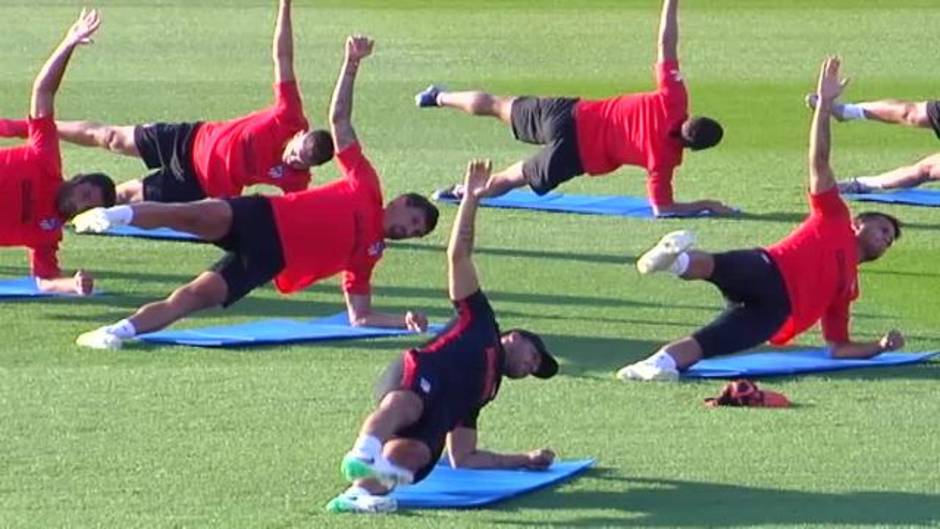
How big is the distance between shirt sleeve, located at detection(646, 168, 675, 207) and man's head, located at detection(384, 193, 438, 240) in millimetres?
4357

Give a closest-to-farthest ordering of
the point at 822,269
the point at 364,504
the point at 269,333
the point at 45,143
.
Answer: the point at 364,504, the point at 822,269, the point at 269,333, the point at 45,143

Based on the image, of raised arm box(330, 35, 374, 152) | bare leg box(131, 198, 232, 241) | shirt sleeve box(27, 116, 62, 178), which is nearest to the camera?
bare leg box(131, 198, 232, 241)

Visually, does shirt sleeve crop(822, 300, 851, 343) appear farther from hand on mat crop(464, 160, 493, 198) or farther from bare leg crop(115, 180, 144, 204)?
bare leg crop(115, 180, 144, 204)

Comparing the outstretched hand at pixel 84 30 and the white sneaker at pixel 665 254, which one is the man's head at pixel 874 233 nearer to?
the white sneaker at pixel 665 254

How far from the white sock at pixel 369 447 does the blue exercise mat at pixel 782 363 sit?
3339 millimetres

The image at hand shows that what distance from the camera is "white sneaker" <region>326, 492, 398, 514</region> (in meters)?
10.3

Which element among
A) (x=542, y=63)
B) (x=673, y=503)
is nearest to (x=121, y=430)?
(x=673, y=503)

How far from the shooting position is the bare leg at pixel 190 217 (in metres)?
13.0

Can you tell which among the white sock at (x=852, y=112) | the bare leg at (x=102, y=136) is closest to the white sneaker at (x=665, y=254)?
the bare leg at (x=102, y=136)

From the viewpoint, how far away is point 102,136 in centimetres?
1756

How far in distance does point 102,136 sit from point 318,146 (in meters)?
2.96

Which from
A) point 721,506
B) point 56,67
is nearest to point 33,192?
point 56,67

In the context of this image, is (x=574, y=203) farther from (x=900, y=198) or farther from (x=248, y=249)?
(x=248, y=249)

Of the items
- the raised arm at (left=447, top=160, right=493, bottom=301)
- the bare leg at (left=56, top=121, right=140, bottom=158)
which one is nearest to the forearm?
the raised arm at (left=447, top=160, right=493, bottom=301)
